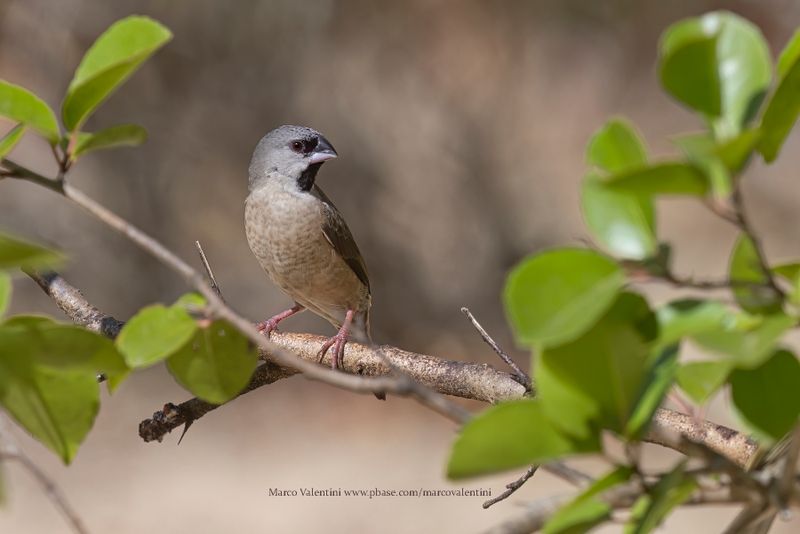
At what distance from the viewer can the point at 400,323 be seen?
9.51 metres

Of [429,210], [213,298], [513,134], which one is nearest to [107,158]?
[429,210]

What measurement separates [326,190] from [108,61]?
26.7 feet

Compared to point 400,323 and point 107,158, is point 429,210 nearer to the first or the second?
point 400,323

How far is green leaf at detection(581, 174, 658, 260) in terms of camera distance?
1.07m

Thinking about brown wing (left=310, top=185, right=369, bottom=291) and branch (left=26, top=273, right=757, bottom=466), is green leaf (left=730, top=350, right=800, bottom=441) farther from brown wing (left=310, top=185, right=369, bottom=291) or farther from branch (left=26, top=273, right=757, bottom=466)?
brown wing (left=310, top=185, right=369, bottom=291)

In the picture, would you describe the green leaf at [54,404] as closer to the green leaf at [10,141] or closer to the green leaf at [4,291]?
the green leaf at [4,291]

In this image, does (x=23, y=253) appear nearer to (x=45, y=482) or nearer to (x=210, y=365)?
(x=45, y=482)

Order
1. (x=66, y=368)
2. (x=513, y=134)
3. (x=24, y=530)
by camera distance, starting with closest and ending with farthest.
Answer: (x=66, y=368), (x=24, y=530), (x=513, y=134)

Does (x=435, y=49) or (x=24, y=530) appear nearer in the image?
(x=24, y=530)

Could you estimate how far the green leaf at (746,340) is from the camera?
0.89m

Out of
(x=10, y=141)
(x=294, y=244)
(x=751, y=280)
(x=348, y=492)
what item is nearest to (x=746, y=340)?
(x=751, y=280)

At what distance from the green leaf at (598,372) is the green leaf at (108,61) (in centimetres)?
68

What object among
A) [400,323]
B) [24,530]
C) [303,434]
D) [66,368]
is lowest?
[24,530]

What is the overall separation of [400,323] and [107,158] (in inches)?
129
